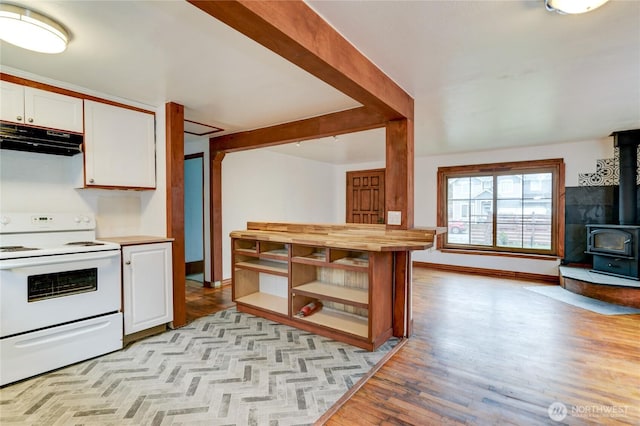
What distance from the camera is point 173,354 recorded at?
2.59 m

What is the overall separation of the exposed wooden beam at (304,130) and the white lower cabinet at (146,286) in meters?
1.82

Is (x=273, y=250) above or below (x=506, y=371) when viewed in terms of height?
above

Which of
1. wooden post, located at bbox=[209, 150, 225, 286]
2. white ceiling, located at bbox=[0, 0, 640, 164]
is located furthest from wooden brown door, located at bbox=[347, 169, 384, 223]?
wooden post, located at bbox=[209, 150, 225, 286]

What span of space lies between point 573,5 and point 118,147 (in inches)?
140

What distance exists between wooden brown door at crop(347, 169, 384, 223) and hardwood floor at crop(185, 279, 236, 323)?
3.74m

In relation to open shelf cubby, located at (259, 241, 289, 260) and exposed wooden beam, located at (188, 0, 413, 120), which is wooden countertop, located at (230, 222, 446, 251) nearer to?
open shelf cubby, located at (259, 241, 289, 260)

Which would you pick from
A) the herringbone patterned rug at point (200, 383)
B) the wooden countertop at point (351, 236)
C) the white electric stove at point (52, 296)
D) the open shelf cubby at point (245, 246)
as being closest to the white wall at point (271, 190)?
the open shelf cubby at point (245, 246)

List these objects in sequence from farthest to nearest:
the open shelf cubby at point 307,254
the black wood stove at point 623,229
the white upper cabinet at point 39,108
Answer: the black wood stove at point 623,229 < the open shelf cubby at point 307,254 < the white upper cabinet at point 39,108

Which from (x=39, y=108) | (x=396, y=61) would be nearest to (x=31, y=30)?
(x=39, y=108)

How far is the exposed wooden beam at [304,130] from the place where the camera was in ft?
10.3

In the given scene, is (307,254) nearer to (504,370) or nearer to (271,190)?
(504,370)

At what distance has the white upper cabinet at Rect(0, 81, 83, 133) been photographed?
2.32 m

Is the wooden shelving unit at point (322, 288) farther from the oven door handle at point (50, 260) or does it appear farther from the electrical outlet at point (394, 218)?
the oven door handle at point (50, 260)

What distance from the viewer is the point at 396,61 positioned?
2215mm
